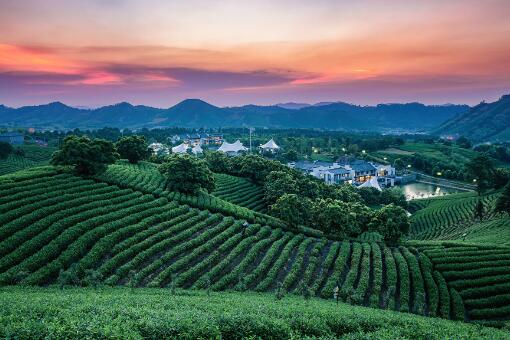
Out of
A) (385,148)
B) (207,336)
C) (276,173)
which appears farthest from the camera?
(385,148)

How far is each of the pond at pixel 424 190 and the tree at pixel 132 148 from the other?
68.3 meters

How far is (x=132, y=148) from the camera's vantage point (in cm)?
5803

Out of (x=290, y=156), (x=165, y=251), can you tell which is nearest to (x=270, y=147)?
(x=290, y=156)

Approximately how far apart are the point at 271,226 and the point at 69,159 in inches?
904

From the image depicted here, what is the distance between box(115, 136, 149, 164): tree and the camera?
58.1 metres

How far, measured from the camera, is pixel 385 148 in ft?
535

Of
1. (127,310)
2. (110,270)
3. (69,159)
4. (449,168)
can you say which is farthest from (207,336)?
(449,168)

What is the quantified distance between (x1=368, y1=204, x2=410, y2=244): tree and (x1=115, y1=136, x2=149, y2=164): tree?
38.1 meters

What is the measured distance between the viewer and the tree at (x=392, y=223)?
3875 centimetres

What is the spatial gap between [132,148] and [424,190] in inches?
3289

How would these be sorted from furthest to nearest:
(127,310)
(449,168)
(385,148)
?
(385,148) < (449,168) < (127,310)

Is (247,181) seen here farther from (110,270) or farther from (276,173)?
(110,270)

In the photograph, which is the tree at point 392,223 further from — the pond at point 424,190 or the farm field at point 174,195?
the pond at point 424,190

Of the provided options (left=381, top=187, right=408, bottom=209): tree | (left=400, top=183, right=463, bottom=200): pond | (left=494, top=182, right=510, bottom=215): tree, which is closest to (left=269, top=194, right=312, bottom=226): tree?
(left=494, top=182, right=510, bottom=215): tree
